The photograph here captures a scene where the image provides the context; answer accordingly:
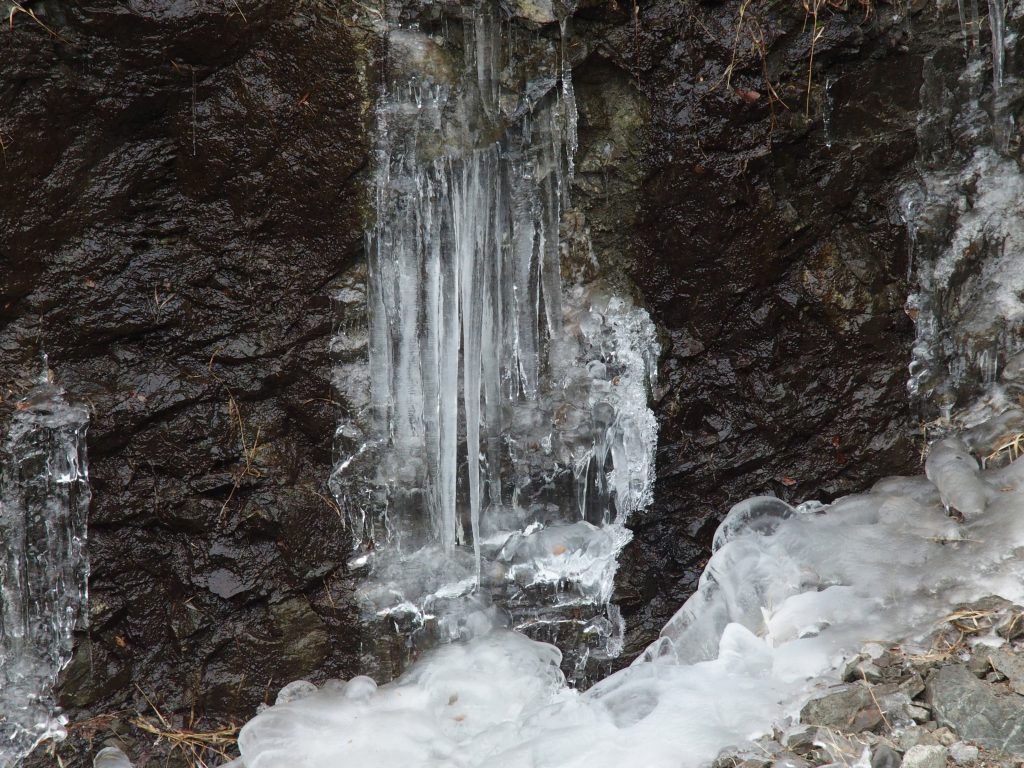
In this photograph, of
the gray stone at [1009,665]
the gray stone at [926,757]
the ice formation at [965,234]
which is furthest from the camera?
the ice formation at [965,234]

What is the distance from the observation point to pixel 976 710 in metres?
2.44

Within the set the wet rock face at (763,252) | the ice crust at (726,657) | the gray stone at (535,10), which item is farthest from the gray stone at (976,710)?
the gray stone at (535,10)

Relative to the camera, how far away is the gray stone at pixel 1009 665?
2494mm

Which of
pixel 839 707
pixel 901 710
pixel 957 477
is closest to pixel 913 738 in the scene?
pixel 901 710

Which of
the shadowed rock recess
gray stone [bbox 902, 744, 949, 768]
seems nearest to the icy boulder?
the shadowed rock recess

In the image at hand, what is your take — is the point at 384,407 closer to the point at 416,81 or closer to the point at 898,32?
the point at 416,81

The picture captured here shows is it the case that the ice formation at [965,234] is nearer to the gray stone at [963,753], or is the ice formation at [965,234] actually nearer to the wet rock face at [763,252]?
the wet rock face at [763,252]

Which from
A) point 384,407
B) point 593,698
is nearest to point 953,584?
point 593,698

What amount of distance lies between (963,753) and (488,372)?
6.63ft

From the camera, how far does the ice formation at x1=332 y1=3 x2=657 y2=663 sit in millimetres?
3270

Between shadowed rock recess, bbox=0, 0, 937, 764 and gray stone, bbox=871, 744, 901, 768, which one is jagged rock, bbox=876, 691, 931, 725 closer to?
gray stone, bbox=871, 744, 901, 768

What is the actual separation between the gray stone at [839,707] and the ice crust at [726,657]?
0.07 meters

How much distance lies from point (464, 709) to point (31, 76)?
2643 millimetres

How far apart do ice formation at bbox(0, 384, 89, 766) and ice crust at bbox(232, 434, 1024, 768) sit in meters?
0.76
